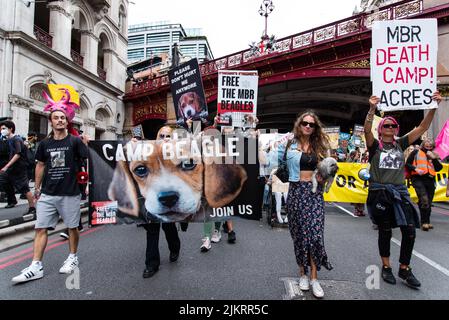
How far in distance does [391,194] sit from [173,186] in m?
2.54

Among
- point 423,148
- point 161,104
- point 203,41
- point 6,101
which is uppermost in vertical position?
point 203,41

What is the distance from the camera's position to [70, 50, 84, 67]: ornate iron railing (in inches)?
700

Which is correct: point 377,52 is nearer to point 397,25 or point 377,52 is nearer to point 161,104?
point 397,25

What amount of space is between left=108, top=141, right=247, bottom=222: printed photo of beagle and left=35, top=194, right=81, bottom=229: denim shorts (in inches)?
A: 17.9

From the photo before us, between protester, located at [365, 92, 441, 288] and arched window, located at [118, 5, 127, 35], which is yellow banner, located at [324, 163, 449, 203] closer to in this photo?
protester, located at [365, 92, 441, 288]

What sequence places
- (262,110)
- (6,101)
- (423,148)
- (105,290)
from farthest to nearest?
(262,110)
(6,101)
(423,148)
(105,290)

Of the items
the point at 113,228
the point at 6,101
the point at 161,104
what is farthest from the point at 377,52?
the point at 161,104

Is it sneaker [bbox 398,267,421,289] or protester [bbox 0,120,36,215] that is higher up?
protester [bbox 0,120,36,215]

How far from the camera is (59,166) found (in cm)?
360

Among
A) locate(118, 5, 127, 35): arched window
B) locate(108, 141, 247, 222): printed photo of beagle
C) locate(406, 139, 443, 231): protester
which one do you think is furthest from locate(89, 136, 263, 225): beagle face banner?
locate(118, 5, 127, 35): arched window

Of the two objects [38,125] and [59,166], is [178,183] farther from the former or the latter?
[38,125]

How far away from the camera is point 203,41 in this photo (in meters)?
93.7

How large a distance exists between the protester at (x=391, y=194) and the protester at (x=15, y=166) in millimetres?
6641

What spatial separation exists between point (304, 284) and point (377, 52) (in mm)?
3147
